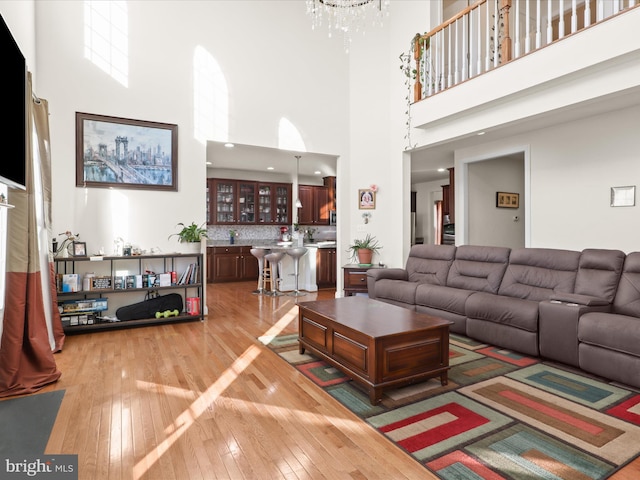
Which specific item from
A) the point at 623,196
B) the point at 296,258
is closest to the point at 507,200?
the point at 623,196

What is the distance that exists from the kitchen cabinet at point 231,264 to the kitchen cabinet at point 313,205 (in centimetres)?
161

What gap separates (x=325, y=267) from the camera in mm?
7555

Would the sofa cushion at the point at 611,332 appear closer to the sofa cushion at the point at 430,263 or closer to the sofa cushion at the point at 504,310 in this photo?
the sofa cushion at the point at 504,310

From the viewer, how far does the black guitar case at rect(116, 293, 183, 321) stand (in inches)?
181

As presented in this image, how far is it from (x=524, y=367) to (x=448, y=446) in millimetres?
1571

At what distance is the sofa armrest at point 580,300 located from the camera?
10.3 feet

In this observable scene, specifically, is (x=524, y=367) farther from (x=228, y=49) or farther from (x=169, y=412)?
(x=228, y=49)

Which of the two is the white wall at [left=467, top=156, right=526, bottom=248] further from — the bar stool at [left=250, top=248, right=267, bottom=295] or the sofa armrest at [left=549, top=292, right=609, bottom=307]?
the bar stool at [left=250, top=248, right=267, bottom=295]

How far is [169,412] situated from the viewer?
242cm

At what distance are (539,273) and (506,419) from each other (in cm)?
218

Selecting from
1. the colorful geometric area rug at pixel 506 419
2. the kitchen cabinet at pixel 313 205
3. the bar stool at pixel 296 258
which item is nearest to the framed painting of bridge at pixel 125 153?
the bar stool at pixel 296 258

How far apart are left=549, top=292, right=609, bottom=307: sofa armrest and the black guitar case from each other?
168 inches

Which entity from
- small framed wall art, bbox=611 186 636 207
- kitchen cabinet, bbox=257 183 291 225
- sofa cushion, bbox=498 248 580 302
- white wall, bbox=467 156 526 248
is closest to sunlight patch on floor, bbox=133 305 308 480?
sofa cushion, bbox=498 248 580 302

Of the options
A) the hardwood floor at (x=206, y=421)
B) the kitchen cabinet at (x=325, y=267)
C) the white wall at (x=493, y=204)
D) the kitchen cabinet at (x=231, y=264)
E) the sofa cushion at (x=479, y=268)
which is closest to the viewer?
the hardwood floor at (x=206, y=421)
